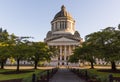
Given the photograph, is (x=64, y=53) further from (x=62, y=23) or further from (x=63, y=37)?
(x=62, y=23)

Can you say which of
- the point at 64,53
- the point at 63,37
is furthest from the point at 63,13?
the point at 64,53

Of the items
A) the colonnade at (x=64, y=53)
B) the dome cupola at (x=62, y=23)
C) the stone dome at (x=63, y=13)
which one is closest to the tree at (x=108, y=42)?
the colonnade at (x=64, y=53)

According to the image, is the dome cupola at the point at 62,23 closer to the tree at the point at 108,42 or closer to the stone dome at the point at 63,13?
the stone dome at the point at 63,13

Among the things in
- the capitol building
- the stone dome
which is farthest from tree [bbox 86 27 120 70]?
the stone dome

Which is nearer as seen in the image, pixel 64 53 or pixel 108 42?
pixel 108 42

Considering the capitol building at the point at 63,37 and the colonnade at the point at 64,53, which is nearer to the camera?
the colonnade at the point at 64,53

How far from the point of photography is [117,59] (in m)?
37.6

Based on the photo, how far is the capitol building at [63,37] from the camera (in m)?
124

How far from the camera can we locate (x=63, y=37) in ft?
411

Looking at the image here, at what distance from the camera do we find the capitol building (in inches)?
4898

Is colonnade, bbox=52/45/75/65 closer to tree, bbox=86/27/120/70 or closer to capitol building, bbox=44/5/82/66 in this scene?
capitol building, bbox=44/5/82/66

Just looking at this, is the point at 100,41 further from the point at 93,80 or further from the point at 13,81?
the point at 13,81

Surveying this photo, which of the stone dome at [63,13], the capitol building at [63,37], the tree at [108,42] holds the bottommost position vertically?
the tree at [108,42]

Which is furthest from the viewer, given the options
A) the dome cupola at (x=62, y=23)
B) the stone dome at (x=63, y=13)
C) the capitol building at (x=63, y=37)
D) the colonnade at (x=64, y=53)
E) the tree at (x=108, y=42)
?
the stone dome at (x=63, y=13)
